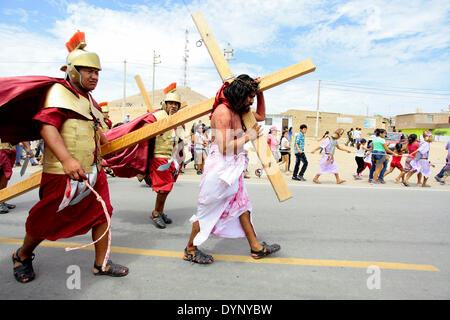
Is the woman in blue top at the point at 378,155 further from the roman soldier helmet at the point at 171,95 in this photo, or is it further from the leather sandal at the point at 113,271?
the leather sandal at the point at 113,271

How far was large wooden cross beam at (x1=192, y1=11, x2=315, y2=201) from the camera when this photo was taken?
8.99 feet

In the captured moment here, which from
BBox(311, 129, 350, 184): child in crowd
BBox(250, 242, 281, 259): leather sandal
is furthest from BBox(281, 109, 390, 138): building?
BBox(250, 242, 281, 259): leather sandal

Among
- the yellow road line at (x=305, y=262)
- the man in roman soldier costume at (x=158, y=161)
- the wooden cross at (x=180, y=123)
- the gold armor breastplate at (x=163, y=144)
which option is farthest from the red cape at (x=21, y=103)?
the gold armor breastplate at (x=163, y=144)

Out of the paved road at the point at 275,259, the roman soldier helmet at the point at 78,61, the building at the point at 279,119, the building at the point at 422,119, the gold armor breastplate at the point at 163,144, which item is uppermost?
the building at the point at 422,119

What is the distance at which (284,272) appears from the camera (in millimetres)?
2736

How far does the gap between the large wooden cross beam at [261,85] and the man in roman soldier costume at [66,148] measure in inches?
42.3

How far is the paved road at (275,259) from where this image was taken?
239 cm

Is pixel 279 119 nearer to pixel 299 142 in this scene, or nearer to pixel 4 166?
pixel 299 142

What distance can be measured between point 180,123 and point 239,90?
66 cm

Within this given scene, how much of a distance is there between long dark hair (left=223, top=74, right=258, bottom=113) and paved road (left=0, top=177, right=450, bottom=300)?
155cm

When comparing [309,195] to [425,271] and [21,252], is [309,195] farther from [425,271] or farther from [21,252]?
[21,252]

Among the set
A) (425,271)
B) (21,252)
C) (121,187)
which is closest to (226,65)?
(21,252)

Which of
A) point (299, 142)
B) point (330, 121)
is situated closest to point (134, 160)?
point (299, 142)
